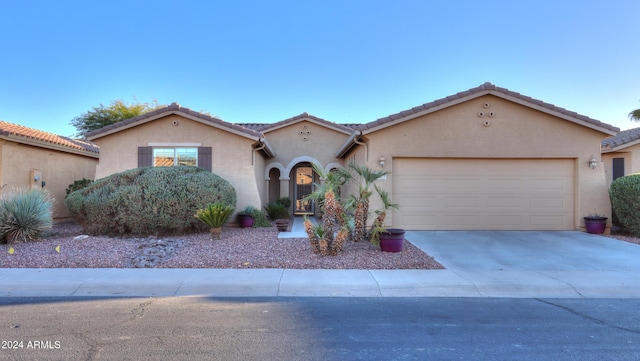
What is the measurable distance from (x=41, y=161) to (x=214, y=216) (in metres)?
8.58

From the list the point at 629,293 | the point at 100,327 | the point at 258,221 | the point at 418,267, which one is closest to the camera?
the point at 100,327

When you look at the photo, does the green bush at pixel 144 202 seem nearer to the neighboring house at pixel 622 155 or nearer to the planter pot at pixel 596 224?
the planter pot at pixel 596 224

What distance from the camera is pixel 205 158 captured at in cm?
1256

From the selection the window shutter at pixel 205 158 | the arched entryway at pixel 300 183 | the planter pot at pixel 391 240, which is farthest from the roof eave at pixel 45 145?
the planter pot at pixel 391 240

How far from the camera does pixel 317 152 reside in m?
16.5

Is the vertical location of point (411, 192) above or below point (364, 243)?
above

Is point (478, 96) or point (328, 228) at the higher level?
point (478, 96)

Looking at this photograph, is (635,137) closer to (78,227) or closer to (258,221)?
(258,221)

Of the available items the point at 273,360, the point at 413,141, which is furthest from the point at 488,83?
the point at 273,360

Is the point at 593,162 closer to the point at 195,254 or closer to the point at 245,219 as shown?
the point at 245,219

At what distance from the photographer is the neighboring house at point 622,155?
13727 mm

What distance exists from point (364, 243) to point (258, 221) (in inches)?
184

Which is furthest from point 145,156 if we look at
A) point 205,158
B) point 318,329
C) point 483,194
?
point 483,194

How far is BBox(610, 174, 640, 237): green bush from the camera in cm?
1023
